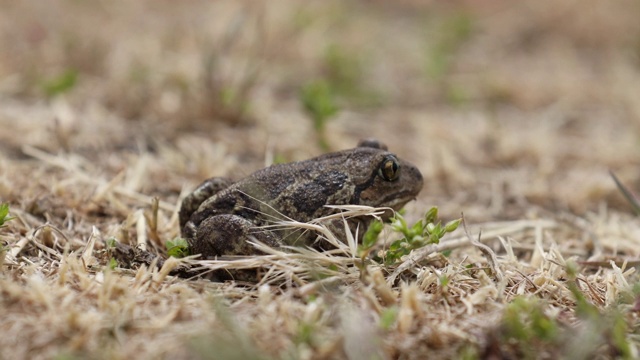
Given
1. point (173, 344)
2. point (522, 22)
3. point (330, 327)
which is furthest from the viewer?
point (522, 22)

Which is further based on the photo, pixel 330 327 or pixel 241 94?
pixel 241 94

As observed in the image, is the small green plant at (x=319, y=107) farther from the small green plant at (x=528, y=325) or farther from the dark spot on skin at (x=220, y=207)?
the small green plant at (x=528, y=325)

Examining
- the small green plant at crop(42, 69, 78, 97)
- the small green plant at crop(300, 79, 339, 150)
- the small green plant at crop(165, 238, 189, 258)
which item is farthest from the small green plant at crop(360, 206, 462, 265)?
the small green plant at crop(42, 69, 78, 97)

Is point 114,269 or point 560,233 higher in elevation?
point 114,269

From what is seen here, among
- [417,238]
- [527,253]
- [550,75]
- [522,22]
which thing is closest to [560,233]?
[527,253]

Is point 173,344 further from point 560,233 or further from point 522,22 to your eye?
point 522,22

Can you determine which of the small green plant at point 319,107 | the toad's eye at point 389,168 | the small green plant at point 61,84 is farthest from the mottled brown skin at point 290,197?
the small green plant at point 61,84

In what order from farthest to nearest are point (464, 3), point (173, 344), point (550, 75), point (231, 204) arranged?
point (464, 3)
point (550, 75)
point (231, 204)
point (173, 344)
